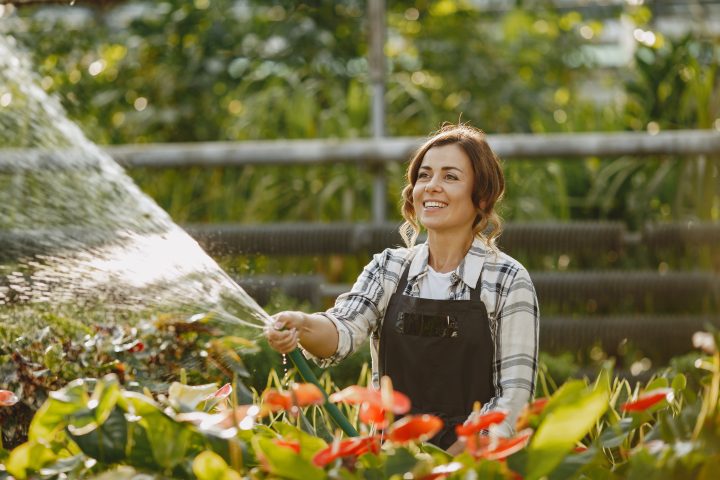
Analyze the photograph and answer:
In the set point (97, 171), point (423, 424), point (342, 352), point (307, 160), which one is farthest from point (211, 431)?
point (307, 160)

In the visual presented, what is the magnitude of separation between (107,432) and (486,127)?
14.7ft

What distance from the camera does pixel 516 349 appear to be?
1694 millimetres

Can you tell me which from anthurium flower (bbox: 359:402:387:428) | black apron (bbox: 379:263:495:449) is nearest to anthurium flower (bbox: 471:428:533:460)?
anthurium flower (bbox: 359:402:387:428)

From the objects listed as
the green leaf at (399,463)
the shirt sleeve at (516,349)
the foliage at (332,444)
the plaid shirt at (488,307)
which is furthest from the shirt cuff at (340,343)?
the green leaf at (399,463)

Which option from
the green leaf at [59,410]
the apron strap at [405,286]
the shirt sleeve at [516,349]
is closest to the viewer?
the green leaf at [59,410]

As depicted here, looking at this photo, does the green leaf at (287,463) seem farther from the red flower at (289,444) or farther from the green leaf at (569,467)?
the green leaf at (569,467)

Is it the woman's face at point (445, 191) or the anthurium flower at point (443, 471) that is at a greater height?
the woman's face at point (445, 191)

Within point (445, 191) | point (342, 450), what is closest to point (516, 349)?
point (445, 191)

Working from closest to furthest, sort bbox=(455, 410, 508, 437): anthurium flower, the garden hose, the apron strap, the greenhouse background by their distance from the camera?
bbox=(455, 410, 508, 437): anthurium flower, the garden hose, the apron strap, the greenhouse background

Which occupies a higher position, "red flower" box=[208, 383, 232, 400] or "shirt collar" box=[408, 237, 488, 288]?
"shirt collar" box=[408, 237, 488, 288]

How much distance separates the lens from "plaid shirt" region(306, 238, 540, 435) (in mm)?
1675

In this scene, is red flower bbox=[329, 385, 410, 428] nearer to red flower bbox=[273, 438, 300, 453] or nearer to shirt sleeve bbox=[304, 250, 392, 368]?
red flower bbox=[273, 438, 300, 453]

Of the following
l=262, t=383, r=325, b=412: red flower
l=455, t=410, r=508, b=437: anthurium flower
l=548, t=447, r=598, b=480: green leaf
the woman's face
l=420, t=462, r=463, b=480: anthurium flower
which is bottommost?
l=548, t=447, r=598, b=480: green leaf

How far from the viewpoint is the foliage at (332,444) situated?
1.10 m
